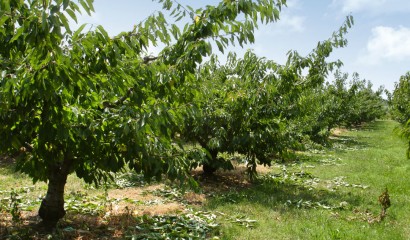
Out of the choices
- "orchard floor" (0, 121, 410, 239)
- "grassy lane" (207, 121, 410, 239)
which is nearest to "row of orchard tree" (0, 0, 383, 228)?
"orchard floor" (0, 121, 410, 239)

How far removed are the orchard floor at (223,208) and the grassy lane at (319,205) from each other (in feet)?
0.06

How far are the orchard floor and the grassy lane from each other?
2 cm

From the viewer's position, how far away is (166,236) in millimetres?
5738

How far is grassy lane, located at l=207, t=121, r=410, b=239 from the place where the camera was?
251 inches

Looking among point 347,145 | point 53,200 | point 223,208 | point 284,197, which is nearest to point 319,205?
point 284,197

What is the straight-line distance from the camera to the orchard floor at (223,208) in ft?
19.8

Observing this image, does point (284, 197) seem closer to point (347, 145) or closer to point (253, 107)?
point (253, 107)

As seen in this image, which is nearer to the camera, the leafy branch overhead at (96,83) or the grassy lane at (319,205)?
the leafy branch overhead at (96,83)

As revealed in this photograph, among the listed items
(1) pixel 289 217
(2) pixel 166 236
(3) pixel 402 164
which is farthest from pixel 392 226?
(3) pixel 402 164

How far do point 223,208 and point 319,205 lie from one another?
92.3 inches

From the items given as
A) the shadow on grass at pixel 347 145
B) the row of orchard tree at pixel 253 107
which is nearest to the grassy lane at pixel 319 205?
the row of orchard tree at pixel 253 107

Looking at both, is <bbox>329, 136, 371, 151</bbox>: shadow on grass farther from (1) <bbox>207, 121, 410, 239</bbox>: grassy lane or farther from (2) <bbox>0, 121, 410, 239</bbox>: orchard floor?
(2) <bbox>0, 121, 410, 239</bbox>: orchard floor

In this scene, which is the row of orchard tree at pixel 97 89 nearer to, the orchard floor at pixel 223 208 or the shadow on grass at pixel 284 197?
the orchard floor at pixel 223 208

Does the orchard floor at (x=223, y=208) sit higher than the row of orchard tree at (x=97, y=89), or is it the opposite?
the row of orchard tree at (x=97, y=89)
